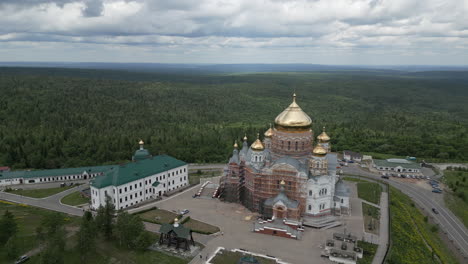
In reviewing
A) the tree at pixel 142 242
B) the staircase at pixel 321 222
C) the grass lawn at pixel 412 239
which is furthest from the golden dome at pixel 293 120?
the tree at pixel 142 242

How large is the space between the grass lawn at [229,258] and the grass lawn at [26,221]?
19.3 m

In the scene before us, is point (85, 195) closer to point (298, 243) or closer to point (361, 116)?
point (298, 243)

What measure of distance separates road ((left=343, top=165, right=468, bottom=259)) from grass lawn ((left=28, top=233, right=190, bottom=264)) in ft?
125


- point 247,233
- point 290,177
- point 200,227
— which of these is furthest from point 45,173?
point 290,177

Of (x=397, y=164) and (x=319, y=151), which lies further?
(x=397, y=164)

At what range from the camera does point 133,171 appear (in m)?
48.5

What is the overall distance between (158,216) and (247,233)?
12788 mm

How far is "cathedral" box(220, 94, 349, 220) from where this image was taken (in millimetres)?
42469

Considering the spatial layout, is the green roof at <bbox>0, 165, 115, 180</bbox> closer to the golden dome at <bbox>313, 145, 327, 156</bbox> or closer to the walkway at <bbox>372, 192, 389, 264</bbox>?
the golden dome at <bbox>313, 145, 327, 156</bbox>

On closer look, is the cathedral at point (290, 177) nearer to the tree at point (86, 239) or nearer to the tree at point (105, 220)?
the tree at point (105, 220)

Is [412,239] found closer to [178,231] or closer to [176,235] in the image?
[178,231]

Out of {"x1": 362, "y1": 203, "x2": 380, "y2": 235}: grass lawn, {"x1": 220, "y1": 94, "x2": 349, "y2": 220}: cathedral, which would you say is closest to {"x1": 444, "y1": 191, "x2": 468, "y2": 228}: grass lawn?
{"x1": 362, "y1": 203, "x2": 380, "y2": 235}: grass lawn

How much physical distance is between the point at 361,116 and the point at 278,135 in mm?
111722

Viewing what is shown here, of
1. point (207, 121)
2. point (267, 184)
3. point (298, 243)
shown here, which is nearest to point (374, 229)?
point (298, 243)
